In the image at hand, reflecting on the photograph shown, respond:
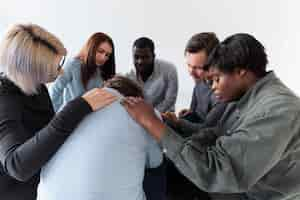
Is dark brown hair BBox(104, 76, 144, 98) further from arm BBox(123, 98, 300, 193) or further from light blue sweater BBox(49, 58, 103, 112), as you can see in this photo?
light blue sweater BBox(49, 58, 103, 112)

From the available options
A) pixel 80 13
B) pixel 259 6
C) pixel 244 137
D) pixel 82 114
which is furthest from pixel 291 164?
pixel 80 13

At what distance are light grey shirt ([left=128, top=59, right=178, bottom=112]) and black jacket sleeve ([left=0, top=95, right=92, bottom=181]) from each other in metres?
1.58

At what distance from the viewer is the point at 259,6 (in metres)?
2.89

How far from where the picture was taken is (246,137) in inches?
33.1

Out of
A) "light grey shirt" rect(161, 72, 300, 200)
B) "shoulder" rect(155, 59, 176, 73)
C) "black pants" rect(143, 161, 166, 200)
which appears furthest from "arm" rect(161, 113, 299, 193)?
"shoulder" rect(155, 59, 176, 73)

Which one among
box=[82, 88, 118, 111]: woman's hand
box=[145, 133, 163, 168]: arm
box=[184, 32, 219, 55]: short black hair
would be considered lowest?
box=[145, 133, 163, 168]: arm

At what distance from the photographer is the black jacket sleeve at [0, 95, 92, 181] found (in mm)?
876

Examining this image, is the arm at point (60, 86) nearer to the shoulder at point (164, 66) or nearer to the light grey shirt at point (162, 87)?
the light grey shirt at point (162, 87)

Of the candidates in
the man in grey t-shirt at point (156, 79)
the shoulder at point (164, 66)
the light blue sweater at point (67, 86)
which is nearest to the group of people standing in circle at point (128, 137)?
the light blue sweater at point (67, 86)

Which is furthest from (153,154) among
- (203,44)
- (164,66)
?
(164,66)

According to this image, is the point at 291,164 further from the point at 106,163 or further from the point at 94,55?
the point at 94,55

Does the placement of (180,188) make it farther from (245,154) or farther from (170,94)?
(170,94)

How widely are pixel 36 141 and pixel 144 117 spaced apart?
31 centimetres

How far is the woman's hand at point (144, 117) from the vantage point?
93cm
